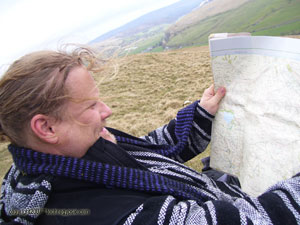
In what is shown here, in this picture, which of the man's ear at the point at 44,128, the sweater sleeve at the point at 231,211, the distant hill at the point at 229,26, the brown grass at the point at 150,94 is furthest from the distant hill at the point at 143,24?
the sweater sleeve at the point at 231,211

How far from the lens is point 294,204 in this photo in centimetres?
92

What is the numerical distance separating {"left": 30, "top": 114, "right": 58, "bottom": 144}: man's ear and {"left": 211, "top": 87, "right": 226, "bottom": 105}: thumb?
3.74ft

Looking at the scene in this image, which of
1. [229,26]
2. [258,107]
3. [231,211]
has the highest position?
[258,107]

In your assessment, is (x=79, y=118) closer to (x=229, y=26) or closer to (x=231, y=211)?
(x=231, y=211)

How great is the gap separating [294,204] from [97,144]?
0.98m

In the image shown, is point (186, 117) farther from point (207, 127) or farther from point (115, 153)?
point (115, 153)

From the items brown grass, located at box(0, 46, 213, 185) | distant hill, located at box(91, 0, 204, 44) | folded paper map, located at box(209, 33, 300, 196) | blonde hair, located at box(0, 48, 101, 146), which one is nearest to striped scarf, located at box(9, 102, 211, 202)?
blonde hair, located at box(0, 48, 101, 146)

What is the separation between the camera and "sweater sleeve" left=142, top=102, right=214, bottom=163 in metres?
1.72

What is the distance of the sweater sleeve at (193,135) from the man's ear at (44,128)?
1.01 m

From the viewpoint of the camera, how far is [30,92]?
1.01 metres

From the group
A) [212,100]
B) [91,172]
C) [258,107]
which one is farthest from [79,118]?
[258,107]

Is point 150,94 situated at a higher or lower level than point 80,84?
lower

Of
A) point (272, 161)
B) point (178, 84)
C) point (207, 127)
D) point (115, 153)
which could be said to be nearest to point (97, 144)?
point (115, 153)

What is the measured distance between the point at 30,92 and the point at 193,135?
4.20 ft
